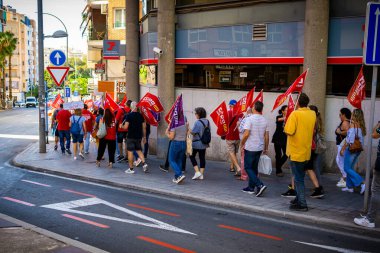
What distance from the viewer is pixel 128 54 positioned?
18.3 meters

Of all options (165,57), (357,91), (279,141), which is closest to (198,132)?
(279,141)

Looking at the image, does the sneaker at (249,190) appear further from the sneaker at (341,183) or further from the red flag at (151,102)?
the red flag at (151,102)

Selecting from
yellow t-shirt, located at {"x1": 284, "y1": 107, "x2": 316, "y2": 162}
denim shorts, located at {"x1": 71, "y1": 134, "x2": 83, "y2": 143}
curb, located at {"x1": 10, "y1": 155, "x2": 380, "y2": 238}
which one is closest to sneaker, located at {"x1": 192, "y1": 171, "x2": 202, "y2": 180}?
curb, located at {"x1": 10, "y1": 155, "x2": 380, "y2": 238}

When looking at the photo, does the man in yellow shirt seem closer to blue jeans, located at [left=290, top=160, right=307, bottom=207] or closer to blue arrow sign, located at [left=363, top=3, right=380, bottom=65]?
blue jeans, located at [left=290, top=160, right=307, bottom=207]

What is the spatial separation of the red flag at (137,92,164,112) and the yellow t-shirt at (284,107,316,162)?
6492 millimetres

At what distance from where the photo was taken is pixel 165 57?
15.4 m

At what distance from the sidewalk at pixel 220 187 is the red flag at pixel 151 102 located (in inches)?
65.3

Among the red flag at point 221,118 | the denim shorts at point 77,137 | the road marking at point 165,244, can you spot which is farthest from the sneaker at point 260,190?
the denim shorts at point 77,137

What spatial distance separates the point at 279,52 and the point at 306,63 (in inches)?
43.6

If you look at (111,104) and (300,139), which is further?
(111,104)

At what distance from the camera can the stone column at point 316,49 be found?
12.2m

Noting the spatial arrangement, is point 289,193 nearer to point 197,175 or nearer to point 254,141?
point 254,141

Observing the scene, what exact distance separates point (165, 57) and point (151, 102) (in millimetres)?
1891

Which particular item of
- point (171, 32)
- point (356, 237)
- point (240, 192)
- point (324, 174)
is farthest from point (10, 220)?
point (171, 32)
